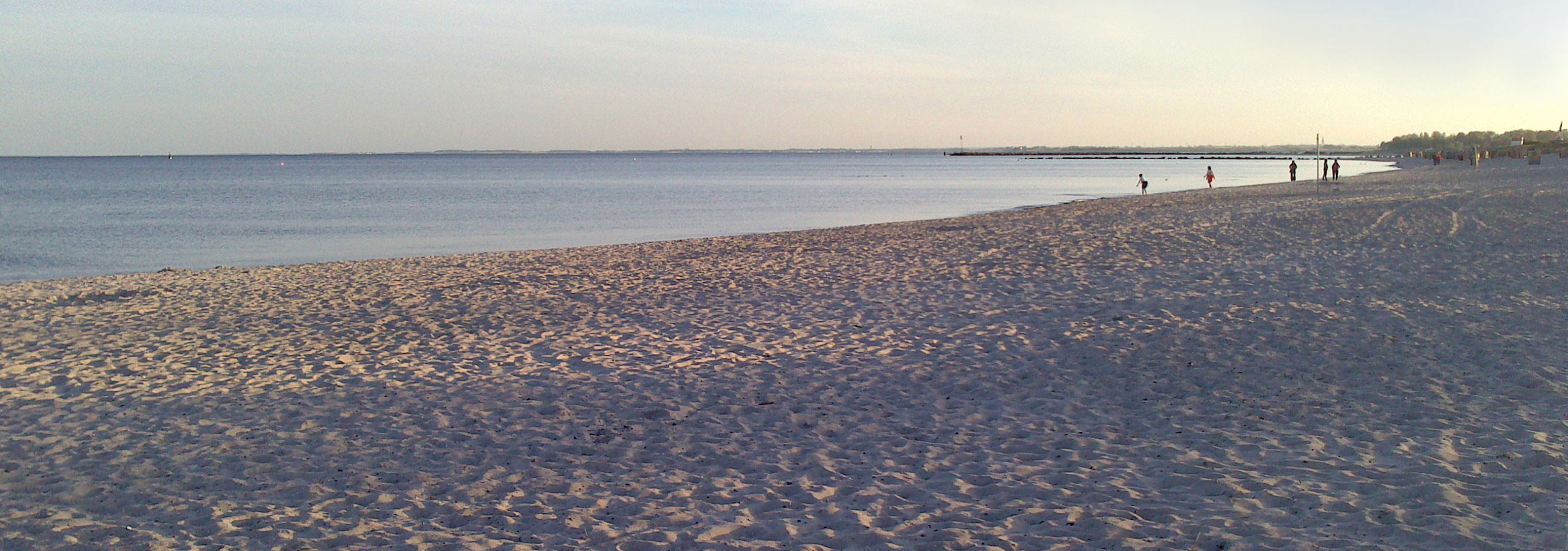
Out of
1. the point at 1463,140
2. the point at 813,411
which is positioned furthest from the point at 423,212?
the point at 1463,140

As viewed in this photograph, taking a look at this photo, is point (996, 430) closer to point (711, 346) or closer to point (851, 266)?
point (711, 346)

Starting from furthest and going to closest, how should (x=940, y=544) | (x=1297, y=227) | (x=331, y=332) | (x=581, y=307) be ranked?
(x=1297, y=227), (x=581, y=307), (x=331, y=332), (x=940, y=544)

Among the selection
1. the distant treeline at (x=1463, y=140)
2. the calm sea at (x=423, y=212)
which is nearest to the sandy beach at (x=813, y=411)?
the calm sea at (x=423, y=212)

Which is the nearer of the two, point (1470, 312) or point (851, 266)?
point (1470, 312)

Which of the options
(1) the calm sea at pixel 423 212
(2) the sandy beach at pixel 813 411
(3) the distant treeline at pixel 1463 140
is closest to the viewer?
(2) the sandy beach at pixel 813 411

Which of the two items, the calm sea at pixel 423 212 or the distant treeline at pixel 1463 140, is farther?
the distant treeline at pixel 1463 140

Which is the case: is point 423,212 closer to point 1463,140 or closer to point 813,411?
point 813,411

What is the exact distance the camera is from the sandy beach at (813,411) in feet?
16.6

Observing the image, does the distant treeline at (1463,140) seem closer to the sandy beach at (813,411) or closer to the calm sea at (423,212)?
the calm sea at (423,212)

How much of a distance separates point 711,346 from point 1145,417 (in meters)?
4.10

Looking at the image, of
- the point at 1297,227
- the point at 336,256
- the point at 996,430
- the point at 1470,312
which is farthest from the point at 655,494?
the point at 336,256

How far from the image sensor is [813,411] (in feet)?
23.8

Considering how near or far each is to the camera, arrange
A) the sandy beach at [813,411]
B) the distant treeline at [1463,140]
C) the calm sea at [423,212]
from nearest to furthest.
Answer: the sandy beach at [813,411] < the calm sea at [423,212] < the distant treeline at [1463,140]

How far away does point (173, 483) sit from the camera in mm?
5828
